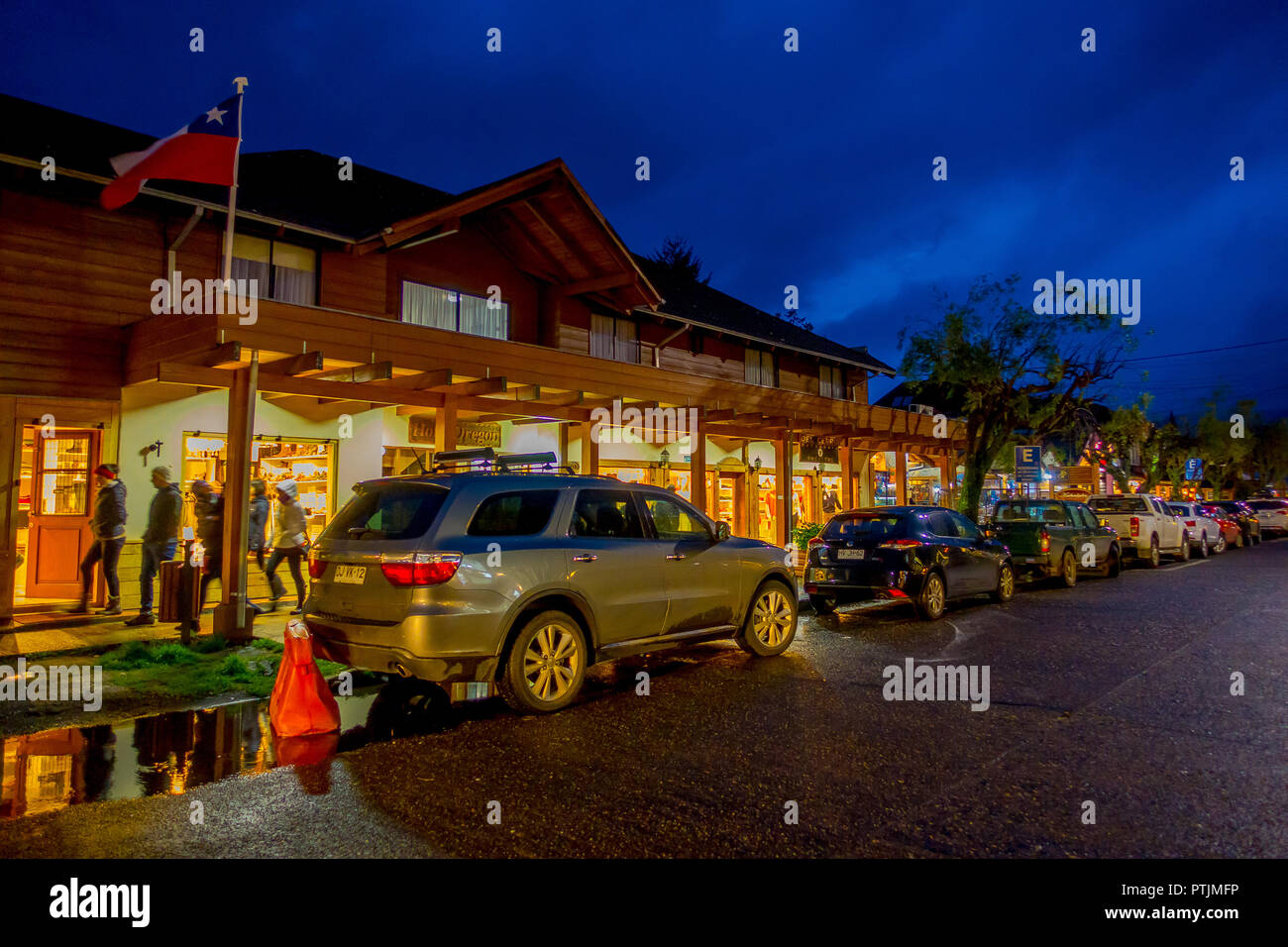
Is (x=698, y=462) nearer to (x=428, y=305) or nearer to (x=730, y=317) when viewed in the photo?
(x=428, y=305)

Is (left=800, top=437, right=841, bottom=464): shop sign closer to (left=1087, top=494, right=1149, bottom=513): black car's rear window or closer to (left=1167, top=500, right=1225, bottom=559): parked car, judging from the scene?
(left=1087, top=494, right=1149, bottom=513): black car's rear window

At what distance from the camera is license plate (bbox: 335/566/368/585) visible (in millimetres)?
5871

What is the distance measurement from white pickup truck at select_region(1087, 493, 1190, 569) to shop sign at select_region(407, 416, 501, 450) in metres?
14.0

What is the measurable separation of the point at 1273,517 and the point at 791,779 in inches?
1603

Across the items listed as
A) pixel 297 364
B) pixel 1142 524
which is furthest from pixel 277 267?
pixel 1142 524

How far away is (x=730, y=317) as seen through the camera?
72.6 ft

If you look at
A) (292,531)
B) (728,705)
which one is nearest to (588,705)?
(728,705)

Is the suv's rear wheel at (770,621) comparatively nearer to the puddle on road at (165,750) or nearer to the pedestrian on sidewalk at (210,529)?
the puddle on road at (165,750)

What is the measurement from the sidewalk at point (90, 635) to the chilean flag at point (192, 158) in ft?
15.8

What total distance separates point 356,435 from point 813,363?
15.1 m

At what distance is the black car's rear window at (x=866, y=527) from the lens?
36.0 ft

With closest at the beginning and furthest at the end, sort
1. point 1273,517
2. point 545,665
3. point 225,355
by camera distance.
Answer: point 545,665 < point 225,355 < point 1273,517

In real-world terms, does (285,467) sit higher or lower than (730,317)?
lower

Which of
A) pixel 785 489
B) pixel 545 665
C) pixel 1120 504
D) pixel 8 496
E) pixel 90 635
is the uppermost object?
pixel 785 489
